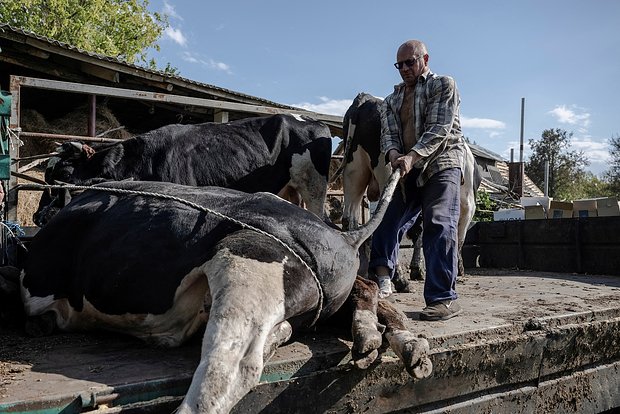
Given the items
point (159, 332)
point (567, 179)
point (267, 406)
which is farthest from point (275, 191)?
point (567, 179)

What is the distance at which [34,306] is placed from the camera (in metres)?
2.81

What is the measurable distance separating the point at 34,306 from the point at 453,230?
2387mm

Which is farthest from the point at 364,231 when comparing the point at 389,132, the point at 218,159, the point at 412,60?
the point at 218,159

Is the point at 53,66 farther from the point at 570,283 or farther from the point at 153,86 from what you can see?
the point at 570,283

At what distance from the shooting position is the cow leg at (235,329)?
171cm

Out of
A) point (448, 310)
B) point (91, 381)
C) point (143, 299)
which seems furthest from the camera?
point (448, 310)

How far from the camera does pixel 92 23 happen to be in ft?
81.9

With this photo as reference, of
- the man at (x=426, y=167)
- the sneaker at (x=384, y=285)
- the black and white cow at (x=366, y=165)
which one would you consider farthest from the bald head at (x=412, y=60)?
the black and white cow at (x=366, y=165)

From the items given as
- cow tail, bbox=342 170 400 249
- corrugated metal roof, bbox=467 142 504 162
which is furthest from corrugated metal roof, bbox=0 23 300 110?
corrugated metal roof, bbox=467 142 504 162

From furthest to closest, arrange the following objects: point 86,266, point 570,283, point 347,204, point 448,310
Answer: point 347,204 < point 570,283 < point 448,310 < point 86,266

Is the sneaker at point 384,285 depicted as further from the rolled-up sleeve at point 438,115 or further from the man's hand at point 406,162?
the rolled-up sleeve at point 438,115

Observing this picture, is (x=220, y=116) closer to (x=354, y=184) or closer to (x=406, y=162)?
(x=354, y=184)

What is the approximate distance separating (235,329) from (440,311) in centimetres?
155

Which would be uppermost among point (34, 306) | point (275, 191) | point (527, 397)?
point (275, 191)
